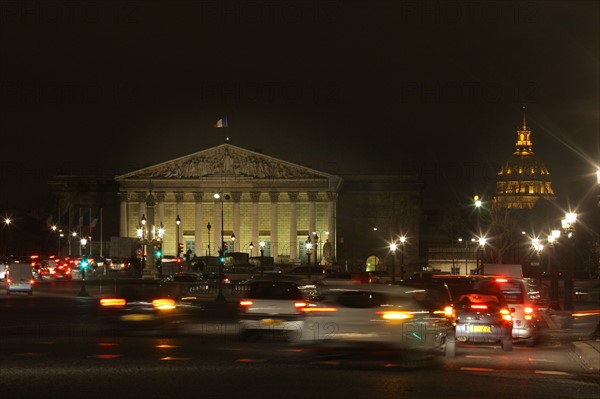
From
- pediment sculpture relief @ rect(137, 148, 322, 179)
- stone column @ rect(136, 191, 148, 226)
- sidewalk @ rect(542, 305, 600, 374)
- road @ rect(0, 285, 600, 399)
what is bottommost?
sidewalk @ rect(542, 305, 600, 374)

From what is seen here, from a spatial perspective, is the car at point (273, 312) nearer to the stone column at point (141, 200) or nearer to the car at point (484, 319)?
the car at point (484, 319)

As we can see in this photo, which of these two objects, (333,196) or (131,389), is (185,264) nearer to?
(333,196)

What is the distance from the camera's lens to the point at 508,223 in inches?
4961

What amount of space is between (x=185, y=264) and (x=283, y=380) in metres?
91.5

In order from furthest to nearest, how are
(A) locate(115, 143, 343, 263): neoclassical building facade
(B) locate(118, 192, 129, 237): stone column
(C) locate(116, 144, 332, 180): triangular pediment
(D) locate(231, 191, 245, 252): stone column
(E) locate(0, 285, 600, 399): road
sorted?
(D) locate(231, 191, 245, 252): stone column, (B) locate(118, 192, 129, 237): stone column, (A) locate(115, 143, 343, 263): neoclassical building facade, (C) locate(116, 144, 332, 180): triangular pediment, (E) locate(0, 285, 600, 399): road

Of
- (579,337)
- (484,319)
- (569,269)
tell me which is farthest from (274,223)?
(484,319)

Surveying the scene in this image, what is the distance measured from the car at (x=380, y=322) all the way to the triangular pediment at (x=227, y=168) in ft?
404

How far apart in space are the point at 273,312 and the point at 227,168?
122 metres

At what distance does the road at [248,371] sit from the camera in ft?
57.3

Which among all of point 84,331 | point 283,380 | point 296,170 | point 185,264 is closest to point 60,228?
point 185,264

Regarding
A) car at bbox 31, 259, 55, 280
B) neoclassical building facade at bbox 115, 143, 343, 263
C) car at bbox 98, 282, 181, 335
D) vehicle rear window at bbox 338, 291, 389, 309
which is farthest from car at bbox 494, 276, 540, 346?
neoclassical building facade at bbox 115, 143, 343, 263

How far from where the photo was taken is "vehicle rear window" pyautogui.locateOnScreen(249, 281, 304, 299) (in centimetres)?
2794

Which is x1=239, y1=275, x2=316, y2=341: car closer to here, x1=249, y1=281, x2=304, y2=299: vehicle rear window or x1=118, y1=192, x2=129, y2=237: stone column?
x1=249, y1=281, x2=304, y2=299: vehicle rear window

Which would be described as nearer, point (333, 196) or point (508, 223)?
point (508, 223)
